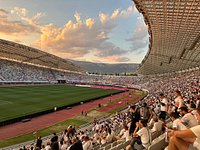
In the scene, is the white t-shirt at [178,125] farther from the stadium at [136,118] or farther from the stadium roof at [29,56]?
the stadium roof at [29,56]

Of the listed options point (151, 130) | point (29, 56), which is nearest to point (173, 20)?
point (151, 130)

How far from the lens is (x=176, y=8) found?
2503 centimetres

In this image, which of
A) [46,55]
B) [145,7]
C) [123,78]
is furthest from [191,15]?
[123,78]

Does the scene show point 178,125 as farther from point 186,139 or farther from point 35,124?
point 35,124

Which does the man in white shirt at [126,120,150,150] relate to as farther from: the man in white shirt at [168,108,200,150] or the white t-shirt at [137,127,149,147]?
the man in white shirt at [168,108,200,150]

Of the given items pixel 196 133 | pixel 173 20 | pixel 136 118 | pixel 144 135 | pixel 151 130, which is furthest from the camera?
pixel 173 20

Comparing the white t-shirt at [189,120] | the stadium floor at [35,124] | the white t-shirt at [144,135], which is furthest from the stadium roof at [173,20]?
the white t-shirt at [189,120]

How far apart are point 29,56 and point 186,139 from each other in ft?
291

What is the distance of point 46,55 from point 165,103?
81840mm

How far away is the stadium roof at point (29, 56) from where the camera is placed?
2864 inches

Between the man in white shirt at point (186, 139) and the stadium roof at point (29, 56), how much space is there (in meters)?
70.4

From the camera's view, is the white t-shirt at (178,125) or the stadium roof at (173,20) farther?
the stadium roof at (173,20)

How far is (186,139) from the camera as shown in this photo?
2324 millimetres

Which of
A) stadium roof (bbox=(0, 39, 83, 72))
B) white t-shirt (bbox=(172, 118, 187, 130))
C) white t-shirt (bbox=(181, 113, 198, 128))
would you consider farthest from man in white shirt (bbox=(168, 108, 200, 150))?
stadium roof (bbox=(0, 39, 83, 72))
